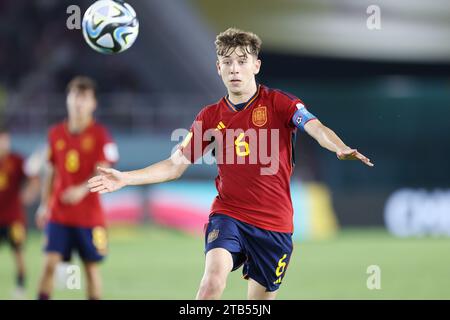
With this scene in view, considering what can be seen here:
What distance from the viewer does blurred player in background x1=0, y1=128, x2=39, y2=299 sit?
1105cm

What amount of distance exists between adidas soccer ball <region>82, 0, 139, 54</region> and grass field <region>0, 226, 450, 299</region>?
131 inches

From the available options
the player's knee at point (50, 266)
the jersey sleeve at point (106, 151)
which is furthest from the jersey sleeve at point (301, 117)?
the player's knee at point (50, 266)

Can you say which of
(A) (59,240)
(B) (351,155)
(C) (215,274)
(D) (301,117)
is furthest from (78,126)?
(B) (351,155)

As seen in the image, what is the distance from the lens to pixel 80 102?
839 cm

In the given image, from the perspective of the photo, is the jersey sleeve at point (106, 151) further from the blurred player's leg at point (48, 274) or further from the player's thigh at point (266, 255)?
the player's thigh at point (266, 255)

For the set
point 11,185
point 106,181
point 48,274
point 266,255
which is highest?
point 11,185

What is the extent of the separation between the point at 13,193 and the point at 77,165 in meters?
3.25

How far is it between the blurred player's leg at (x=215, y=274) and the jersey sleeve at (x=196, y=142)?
0.81m

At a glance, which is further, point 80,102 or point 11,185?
point 11,185

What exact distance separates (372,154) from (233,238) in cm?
1324

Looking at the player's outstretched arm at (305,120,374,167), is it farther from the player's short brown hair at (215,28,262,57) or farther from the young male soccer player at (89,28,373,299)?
the player's short brown hair at (215,28,262,57)

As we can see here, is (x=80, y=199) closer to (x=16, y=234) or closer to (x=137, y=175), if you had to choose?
(x=137, y=175)

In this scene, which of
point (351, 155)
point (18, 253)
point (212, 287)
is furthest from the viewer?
point (18, 253)

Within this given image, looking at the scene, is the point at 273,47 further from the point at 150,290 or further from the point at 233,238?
the point at 233,238
